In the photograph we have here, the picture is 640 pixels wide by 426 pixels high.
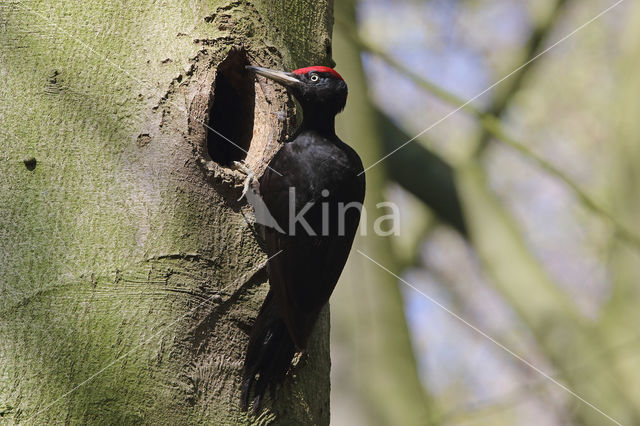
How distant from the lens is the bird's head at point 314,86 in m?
2.26

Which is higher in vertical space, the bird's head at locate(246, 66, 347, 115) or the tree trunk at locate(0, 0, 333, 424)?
the bird's head at locate(246, 66, 347, 115)

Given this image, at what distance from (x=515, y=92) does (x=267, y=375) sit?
139 inches

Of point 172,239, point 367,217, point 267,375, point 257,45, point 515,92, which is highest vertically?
point 515,92

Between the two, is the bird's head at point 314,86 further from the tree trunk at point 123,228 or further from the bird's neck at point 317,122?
the tree trunk at point 123,228

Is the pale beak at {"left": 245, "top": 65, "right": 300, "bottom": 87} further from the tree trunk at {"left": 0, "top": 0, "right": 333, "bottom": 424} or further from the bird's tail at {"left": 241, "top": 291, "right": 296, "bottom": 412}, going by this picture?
the bird's tail at {"left": 241, "top": 291, "right": 296, "bottom": 412}

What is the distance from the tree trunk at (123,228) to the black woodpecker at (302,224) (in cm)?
6

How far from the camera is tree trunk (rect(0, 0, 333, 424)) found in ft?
5.71

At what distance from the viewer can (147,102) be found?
197cm

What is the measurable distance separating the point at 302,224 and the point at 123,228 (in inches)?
29.1

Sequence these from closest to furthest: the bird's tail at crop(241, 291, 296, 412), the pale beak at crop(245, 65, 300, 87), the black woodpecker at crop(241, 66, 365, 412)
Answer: the bird's tail at crop(241, 291, 296, 412) → the black woodpecker at crop(241, 66, 365, 412) → the pale beak at crop(245, 65, 300, 87)

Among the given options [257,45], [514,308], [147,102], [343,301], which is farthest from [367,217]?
[147,102]

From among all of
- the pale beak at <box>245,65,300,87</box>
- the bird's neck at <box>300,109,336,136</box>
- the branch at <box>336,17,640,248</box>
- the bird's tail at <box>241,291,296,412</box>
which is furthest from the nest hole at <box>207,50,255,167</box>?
the branch at <box>336,17,640,248</box>

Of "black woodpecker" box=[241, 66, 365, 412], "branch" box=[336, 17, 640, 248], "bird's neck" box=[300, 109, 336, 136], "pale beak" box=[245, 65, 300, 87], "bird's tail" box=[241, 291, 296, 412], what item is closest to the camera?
"bird's tail" box=[241, 291, 296, 412]

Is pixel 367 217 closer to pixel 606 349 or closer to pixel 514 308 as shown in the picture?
pixel 514 308
